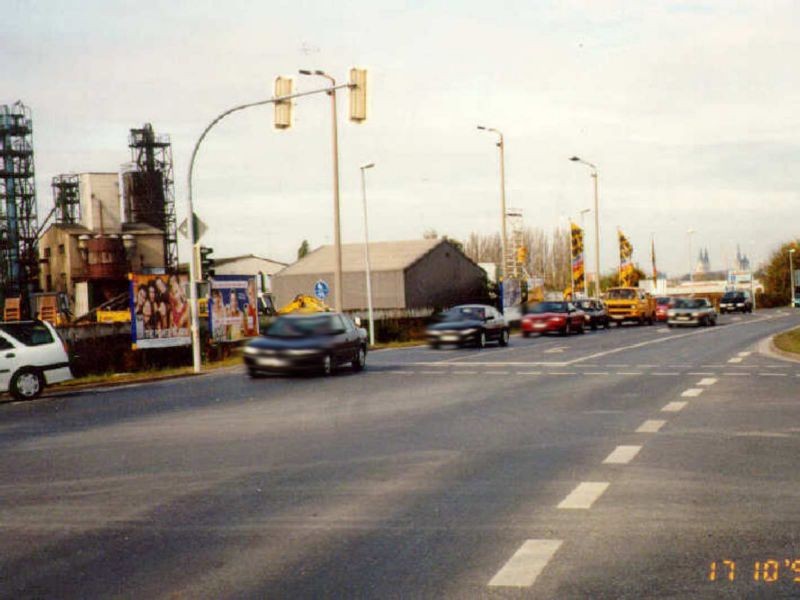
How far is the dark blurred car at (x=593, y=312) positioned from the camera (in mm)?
54625

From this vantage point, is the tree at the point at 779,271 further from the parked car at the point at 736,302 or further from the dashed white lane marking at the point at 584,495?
the dashed white lane marking at the point at 584,495

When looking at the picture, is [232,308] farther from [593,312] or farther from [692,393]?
[593,312]

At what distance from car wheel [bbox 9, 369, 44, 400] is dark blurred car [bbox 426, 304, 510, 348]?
1735 cm

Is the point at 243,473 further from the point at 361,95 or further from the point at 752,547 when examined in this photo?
the point at 361,95

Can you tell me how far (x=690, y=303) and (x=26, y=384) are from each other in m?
40.1

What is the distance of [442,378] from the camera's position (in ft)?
72.0

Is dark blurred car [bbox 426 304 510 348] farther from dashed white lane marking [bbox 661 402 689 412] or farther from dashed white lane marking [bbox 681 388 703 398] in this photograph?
dashed white lane marking [bbox 661 402 689 412]

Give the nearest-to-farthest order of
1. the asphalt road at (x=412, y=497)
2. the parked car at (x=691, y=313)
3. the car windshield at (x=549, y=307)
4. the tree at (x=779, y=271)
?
the asphalt road at (x=412, y=497) → the car windshield at (x=549, y=307) → the parked car at (x=691, y=313) → the tree at (x=779, y=271)

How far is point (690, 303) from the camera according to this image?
54.4 m

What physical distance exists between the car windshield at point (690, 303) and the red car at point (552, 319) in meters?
7.98

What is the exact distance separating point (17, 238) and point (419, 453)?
225ft

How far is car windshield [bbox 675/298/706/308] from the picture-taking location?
54062mm

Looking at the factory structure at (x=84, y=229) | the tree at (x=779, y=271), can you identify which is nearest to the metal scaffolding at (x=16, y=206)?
the factory structure at (x=84, y=229)

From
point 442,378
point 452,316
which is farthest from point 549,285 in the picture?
point 442,378
